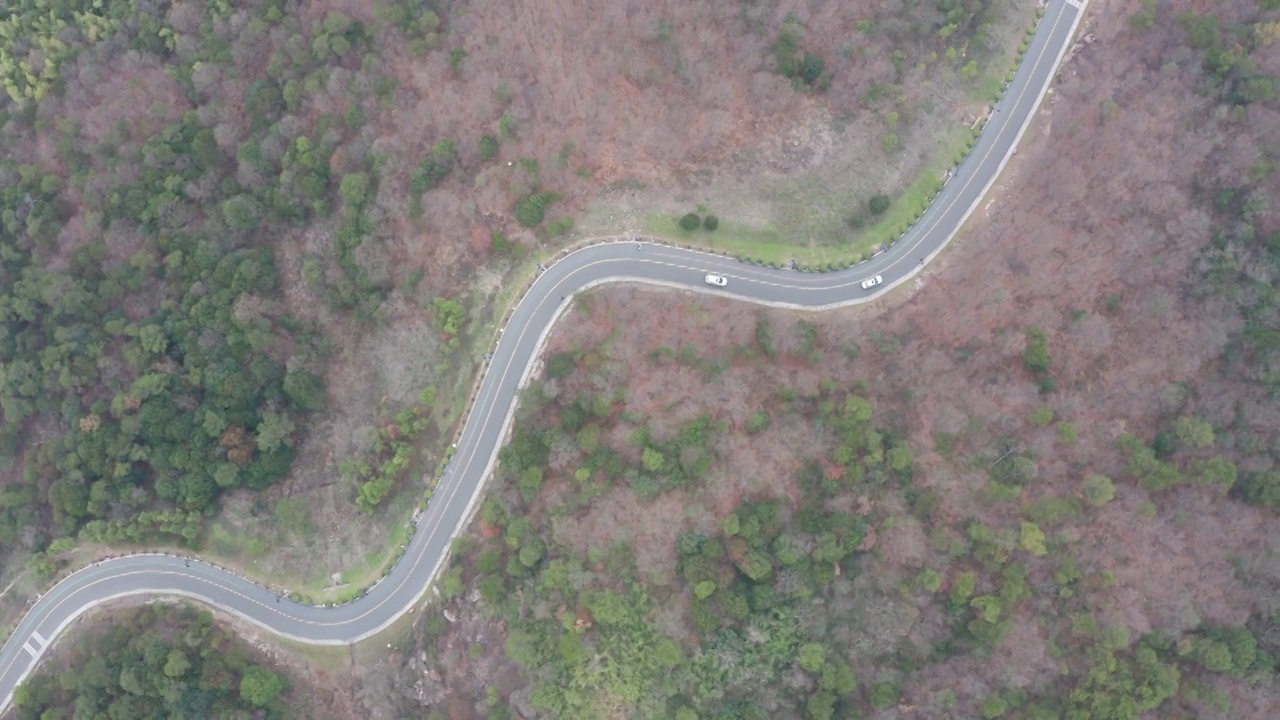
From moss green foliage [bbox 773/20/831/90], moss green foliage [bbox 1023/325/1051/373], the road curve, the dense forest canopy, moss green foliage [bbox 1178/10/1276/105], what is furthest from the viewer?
the dense forest canopy

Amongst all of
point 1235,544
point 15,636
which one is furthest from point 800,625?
point 15,636

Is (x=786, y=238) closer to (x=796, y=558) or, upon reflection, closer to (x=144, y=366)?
(x=796, y=558)

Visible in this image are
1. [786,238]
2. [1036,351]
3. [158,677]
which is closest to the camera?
[1036,351]

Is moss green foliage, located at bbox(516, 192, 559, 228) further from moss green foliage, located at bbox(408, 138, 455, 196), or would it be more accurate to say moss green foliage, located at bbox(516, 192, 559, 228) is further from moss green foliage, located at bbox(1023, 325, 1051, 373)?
moss green foliage, located at bbox(1023, 325, 1051, 373)

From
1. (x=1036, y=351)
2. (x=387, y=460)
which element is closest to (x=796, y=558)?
(x=1036, y=351)

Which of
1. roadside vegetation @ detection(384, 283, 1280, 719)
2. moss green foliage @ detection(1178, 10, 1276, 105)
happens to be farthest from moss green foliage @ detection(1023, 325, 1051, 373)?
moss green foliage @ detection(1178, 10, 1276, 105)

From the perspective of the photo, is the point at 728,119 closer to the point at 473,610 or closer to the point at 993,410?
the point at 993,410

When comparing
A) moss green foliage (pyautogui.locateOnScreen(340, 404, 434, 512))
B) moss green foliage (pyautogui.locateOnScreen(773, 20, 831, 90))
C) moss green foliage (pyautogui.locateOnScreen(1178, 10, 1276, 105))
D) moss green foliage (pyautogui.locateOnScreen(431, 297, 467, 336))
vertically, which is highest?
moss green foliage (pyautogui.locateOnScreen(1178, 10, 1276, 105))

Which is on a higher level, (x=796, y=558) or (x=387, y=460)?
(x=796, y=558)

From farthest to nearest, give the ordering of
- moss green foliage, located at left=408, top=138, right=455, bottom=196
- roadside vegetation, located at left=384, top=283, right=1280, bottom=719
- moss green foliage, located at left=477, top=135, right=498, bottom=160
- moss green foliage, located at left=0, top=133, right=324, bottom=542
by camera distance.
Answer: moss green foliage, located at left=0, top=133, right=324, bottom=542
moss green foliage, located at left=408, top=138, right=455, bottom=196
moss green foliage, located at left=477, top=135, right=498, bottom=160
roadside vegetation, located at left=384, top=283, right=1280, bottom=719
